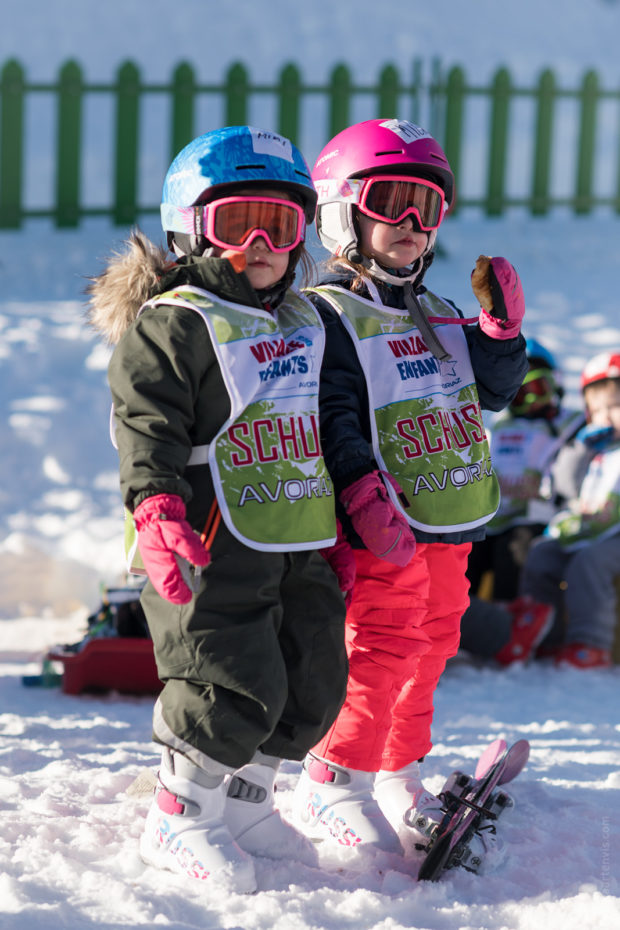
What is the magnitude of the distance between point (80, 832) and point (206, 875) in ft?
1.66

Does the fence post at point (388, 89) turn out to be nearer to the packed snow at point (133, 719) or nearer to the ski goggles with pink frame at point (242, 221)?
the packed snow at point (133, 719)

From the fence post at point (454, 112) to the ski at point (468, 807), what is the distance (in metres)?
10.2

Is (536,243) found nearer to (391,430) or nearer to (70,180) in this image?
(70,180)

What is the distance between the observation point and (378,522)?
282cm

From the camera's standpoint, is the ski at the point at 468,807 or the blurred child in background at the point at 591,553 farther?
the blurred child in background at the point at 591,553

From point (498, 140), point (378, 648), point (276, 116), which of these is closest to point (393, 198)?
point (378, 648)

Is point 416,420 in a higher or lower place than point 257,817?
higher

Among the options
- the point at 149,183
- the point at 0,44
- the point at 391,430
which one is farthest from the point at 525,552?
the point at 0,44

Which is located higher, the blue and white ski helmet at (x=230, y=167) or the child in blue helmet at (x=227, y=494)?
the blue and white ski helmet at (x=230, y=167)

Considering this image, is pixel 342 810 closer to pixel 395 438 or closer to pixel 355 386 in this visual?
pixel 395 438

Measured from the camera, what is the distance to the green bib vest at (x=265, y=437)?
2684mm

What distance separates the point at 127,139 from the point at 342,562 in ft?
32.1

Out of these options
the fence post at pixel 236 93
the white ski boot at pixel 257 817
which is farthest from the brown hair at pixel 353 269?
the fence post at pixel 236 93

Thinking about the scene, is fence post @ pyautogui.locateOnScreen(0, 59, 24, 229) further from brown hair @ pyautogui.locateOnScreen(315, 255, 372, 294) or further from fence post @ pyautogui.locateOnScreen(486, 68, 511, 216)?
brown hair @ pyautogui.locateOnScreen(315, 255, 372, 294)
